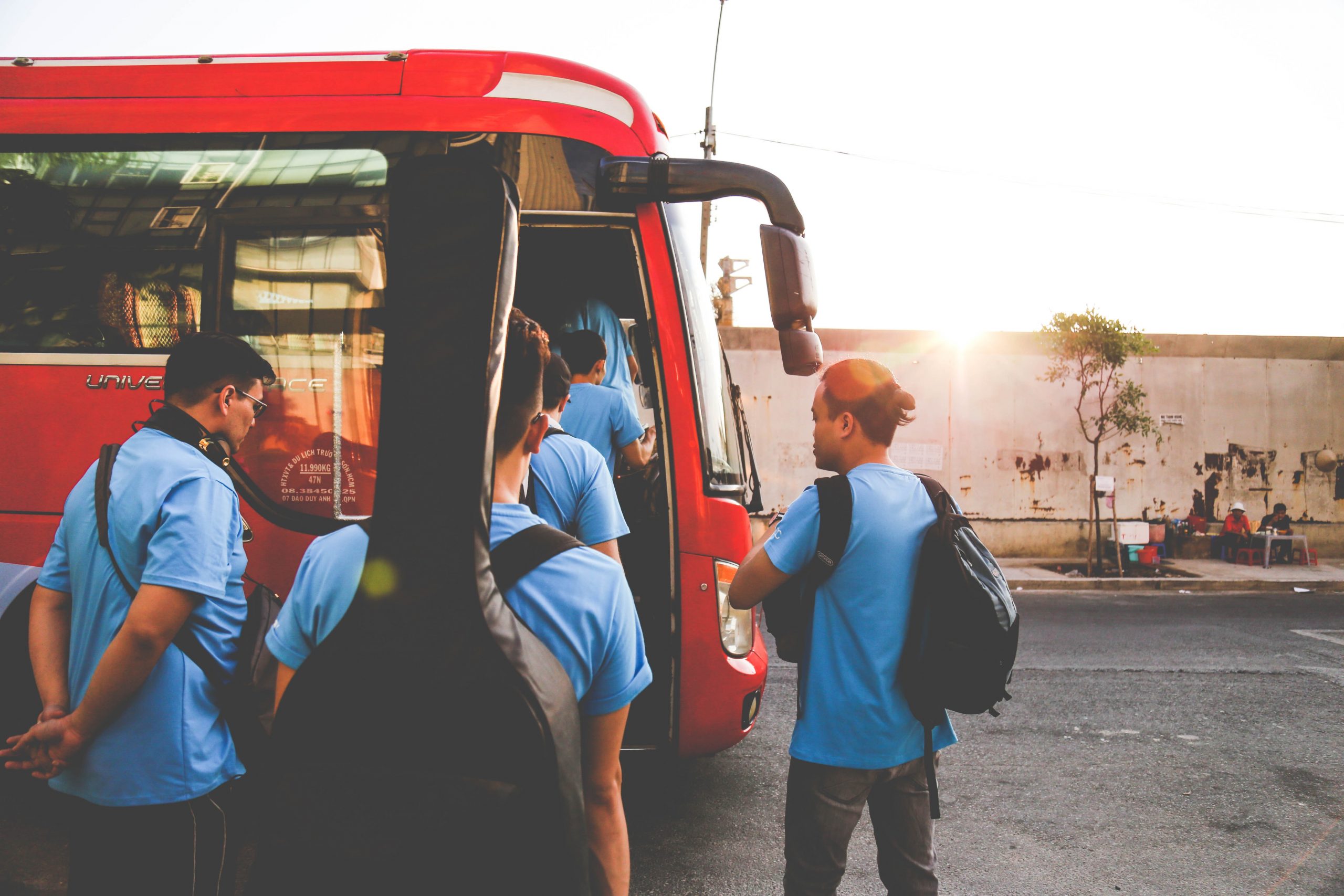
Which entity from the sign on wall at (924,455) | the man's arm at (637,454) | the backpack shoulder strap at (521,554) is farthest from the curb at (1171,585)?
the backpack shoulder strap at (521,554)

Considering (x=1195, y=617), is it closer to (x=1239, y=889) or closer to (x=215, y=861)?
(x=1239, y=889)

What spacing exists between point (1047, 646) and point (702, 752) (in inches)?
220

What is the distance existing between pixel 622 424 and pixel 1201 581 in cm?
1189

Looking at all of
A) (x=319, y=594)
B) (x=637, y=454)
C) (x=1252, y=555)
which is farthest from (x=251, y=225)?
(x=1252, y=555)

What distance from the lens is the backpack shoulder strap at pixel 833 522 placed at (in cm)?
211

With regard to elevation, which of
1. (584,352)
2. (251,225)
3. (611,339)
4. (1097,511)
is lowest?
(1097,511)

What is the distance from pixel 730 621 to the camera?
11.2 feet

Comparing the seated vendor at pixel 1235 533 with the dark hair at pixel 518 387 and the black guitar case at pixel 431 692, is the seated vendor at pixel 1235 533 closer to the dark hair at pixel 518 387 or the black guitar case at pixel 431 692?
the dark hair at pixel 518 387

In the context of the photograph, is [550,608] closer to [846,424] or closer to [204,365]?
[846,424]

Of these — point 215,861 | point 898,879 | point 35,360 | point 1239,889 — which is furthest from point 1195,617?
point 35,360

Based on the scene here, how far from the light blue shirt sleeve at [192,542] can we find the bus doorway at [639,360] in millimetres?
1687

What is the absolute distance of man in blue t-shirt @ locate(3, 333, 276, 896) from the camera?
1.81 meters

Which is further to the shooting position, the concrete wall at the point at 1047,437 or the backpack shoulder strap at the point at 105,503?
the concrete wall at the point at 1047,437

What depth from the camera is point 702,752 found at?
Answer: 337 centimetres
